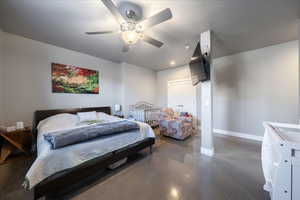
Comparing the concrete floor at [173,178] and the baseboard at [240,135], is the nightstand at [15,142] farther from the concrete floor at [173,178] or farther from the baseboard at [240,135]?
the baseboard at [240,135]

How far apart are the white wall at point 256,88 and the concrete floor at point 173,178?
1.43 metres

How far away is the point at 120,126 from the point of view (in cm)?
234

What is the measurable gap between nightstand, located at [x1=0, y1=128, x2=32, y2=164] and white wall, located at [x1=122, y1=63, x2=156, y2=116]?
2855mm

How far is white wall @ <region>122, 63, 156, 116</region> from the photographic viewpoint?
195 inches

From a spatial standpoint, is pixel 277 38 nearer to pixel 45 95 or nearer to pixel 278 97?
pixel 278 97

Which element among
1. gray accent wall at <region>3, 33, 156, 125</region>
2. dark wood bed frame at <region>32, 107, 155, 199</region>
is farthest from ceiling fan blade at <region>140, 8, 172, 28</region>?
gray accent wall at <region>3, 33, 156, 125</region>

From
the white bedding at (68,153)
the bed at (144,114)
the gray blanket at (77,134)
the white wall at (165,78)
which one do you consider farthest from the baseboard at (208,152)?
the white wall at (165,78)

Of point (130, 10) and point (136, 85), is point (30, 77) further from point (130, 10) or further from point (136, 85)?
point (136, 85)

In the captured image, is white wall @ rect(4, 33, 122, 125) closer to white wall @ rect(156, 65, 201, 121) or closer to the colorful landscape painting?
the colorful landscape painting

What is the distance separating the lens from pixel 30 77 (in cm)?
303

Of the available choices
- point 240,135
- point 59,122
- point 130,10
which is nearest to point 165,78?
point 240,135

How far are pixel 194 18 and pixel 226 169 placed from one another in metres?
2.96

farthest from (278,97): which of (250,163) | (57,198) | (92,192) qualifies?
(57,198)

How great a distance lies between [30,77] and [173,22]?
3773 mm
